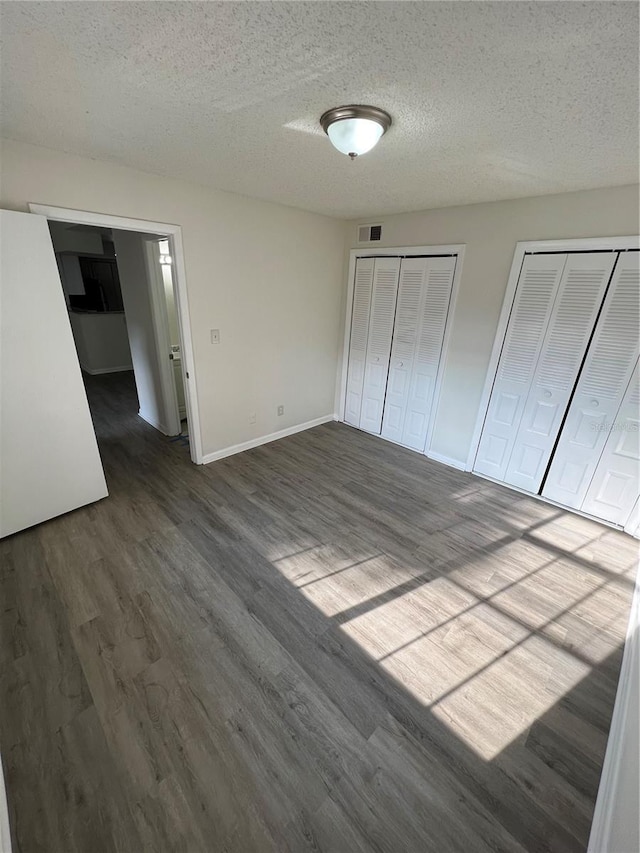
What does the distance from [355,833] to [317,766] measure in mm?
219

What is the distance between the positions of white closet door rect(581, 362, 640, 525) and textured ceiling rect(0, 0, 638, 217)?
5.03 feet

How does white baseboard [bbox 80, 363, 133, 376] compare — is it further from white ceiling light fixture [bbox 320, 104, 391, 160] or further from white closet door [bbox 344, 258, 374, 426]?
white ceiling light fixture [bbox 320, 104, 391, 160]

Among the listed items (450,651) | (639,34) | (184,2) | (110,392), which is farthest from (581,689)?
(110,392)

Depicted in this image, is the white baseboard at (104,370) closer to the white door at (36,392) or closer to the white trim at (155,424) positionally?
the white trim at (155,424)

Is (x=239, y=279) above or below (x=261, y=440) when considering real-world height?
above

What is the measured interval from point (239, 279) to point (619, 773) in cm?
376

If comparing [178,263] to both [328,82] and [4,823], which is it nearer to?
[328,82]

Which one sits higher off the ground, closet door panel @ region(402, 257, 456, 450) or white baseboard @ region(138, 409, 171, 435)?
closet door panel @ region(402, 257, 456, 450)

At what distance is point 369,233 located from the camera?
3.74 metres

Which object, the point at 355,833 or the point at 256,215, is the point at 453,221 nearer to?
the point at 256,215

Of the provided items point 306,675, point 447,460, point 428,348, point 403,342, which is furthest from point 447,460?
point 306,675

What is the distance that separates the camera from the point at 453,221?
3.10 metres

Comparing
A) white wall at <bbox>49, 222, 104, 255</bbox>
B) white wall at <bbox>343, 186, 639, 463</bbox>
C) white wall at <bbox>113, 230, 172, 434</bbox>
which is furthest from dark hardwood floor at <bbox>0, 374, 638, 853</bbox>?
white wall at <bbox>49, 222, 104, 255</bbox>

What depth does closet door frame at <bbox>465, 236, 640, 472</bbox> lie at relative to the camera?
2393 millimetres
